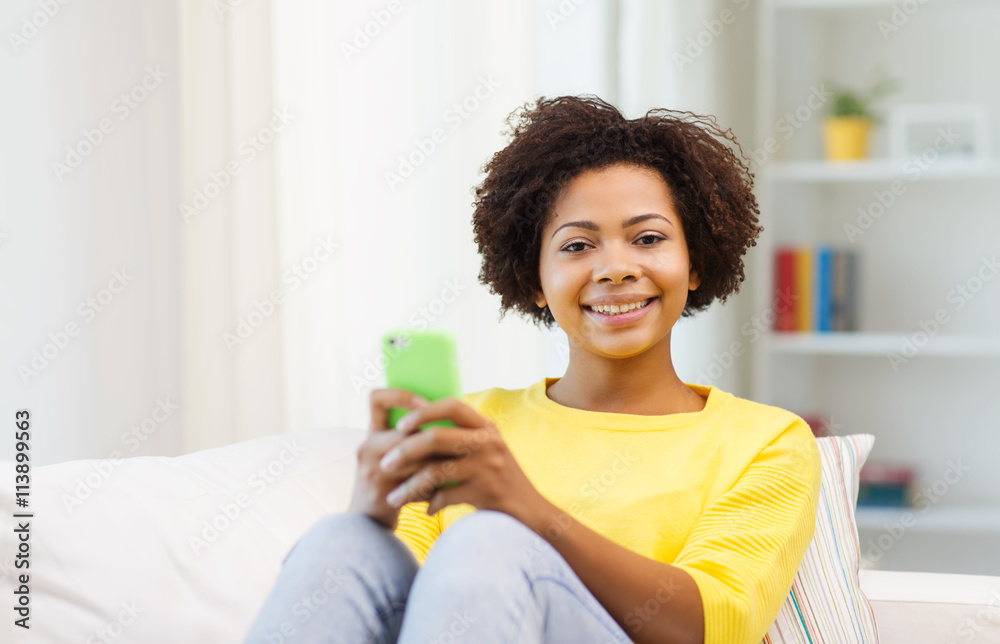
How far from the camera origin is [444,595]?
0.80 m

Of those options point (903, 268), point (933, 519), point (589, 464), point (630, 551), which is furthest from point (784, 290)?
point (630, 551)

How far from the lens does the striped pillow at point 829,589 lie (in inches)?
44.1

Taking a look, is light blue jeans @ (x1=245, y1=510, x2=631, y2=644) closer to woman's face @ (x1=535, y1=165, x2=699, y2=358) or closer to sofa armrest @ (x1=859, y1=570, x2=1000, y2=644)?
woman's face @ (x1=535, y1=165, x2=699, y2=358)

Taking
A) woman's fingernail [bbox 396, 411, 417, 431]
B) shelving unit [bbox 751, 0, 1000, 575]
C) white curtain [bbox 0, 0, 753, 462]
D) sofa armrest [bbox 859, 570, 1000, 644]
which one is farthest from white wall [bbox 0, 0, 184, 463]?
shelving unit [bbox 751, 0, 1000, 575]

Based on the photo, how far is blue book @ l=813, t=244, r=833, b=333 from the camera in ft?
9.12

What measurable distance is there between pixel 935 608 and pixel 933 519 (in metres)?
1.70

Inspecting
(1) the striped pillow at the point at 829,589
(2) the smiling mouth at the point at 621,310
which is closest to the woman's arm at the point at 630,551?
(1) the striped pillow at the point at 829,589

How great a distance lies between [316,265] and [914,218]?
6.35 feet

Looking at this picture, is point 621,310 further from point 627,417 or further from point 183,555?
point 183,555

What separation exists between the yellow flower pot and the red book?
0.32m

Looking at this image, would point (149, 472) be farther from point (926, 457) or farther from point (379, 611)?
point (926, 457)

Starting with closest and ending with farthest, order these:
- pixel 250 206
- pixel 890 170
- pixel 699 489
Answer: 1. pixel 699 489
2. pixel 250 206
3. pixel 890 170

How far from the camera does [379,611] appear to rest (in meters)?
0.88

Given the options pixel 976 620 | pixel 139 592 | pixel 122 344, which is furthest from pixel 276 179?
pixel 976 620
